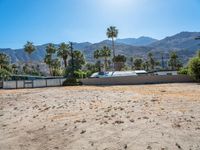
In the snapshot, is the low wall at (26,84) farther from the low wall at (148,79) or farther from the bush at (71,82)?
the low wall at (148,79)

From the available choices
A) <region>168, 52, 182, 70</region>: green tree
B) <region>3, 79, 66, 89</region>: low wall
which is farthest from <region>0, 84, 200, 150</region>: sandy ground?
<region>168, 52, 182, 70</region>: green tree

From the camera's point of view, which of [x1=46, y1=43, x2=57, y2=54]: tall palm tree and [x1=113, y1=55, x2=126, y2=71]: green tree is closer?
[x1=46, y1=43, x2=57, y2=54]: tall palm tree

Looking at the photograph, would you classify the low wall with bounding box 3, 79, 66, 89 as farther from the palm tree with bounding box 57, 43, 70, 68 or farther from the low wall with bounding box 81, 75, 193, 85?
the palm tree with bounding box 57, 43, 70, 68

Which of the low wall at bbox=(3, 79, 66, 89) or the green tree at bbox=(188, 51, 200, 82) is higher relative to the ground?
the green tree at bbox=(188, 51, 200, 82)

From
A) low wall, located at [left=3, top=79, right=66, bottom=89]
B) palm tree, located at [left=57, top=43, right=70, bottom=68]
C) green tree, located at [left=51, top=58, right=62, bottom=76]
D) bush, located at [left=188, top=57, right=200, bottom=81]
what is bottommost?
low wall, located at [left=3, top=79, right=66, bottom=89]

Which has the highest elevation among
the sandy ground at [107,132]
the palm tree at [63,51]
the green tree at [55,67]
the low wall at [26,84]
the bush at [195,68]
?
the palm tree at [63,51]

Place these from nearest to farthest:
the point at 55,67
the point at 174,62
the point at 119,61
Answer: the point at 119,61
the point at 55,67
the point at 174,62

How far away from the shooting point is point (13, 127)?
40.9 ft

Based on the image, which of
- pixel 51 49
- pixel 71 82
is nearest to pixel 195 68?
pixel 71 82

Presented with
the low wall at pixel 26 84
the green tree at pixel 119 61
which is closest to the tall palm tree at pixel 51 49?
the green tree at pixel 119 61

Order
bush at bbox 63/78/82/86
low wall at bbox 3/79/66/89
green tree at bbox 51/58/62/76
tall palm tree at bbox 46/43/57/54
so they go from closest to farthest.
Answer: bush at bbox 63/78/82/86 < low wall at bbox 3/79/66/89 < tall palm tree at bbox 46/43/57/54 < green tree at bbox 51/58/62/76

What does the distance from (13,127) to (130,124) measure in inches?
207

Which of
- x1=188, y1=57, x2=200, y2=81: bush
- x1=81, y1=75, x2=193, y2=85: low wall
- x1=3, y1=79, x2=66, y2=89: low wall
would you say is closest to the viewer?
x1=188, y1=57, x2=200, y2=81: bush

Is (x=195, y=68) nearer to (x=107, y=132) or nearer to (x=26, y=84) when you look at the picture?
(x=26, y=84)
